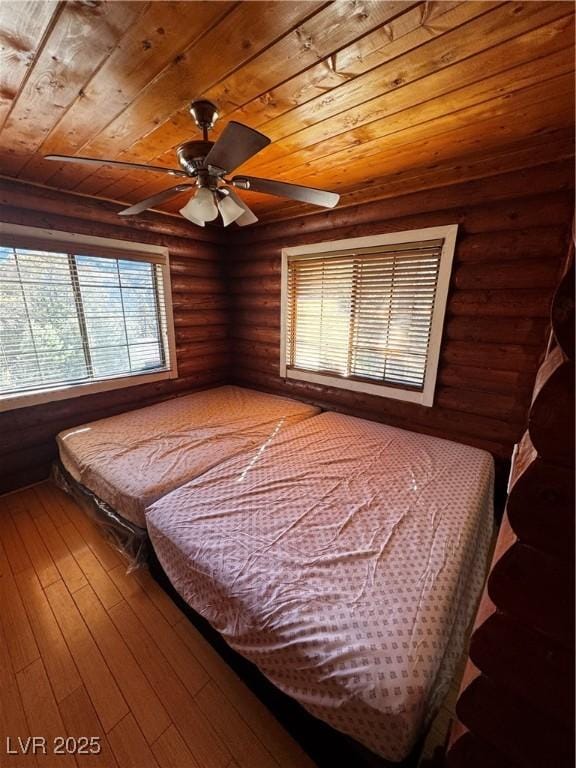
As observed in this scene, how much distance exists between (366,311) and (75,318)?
8.25ft

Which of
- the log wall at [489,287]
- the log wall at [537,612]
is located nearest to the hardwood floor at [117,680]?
the log wall at [537,612]

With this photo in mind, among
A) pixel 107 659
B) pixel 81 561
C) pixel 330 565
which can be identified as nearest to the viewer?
pixel 330 565

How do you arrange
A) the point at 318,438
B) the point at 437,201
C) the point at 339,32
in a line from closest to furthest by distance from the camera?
the point at 339,32, the point at 437,201, the point at 318,438

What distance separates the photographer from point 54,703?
117 cm

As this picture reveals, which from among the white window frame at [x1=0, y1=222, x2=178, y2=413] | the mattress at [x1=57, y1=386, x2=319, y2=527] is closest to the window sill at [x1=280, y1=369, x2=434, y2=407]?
the mattress at [x1=57, y1=386, x2=319, y2=527]

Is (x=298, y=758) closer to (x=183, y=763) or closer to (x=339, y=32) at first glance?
(x=183, y=763)

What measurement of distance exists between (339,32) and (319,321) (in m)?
2.04

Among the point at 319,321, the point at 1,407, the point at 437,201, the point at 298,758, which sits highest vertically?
the point at 437,201

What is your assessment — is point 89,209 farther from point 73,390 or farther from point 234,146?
point 234,146

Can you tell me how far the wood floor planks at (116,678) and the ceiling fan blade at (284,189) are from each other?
2.16 m

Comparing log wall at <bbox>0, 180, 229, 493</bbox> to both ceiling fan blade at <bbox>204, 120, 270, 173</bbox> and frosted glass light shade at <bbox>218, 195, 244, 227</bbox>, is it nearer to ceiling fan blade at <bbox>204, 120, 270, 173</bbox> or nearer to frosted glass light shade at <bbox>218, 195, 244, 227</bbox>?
frosted glass light shade at <bbox>218, 195, 244, 227</bbox>

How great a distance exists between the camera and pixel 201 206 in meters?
1.43

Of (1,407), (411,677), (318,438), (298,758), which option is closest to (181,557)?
(298,758)

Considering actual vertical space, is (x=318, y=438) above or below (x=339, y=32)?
below
